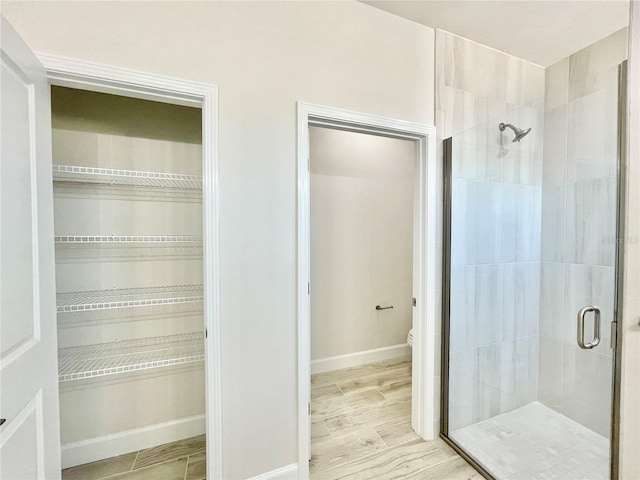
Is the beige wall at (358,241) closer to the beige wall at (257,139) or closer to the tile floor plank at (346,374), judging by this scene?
the tile floor plank at (346,374)

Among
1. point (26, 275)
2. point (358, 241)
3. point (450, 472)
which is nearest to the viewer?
point (26, 275)

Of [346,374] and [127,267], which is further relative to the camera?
[346,374]

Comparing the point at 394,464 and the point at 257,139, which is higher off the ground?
the point at 257,139

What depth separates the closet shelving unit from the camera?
1444 mm

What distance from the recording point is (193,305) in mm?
1816

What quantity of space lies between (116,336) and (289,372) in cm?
114

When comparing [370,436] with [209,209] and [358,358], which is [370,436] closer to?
[358,358]

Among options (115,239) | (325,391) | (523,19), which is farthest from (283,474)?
(523,19)

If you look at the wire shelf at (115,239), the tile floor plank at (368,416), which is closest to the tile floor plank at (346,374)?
the tile floor plank at (368,416)

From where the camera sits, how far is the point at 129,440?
5.50 ft

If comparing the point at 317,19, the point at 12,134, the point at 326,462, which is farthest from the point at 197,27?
the point at 326,462

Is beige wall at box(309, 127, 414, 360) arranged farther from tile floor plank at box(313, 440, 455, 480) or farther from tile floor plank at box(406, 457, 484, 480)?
tile floor plank at box(406, 457, 484, 480)

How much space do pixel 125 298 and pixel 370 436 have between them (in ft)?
5.99

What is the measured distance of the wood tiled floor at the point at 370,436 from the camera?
1533 mm
